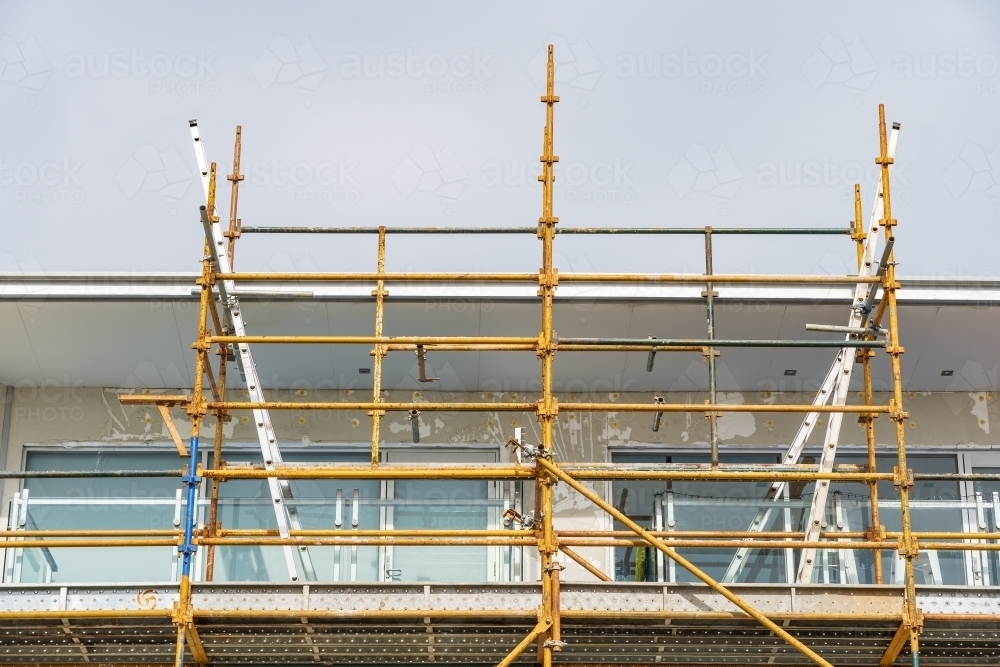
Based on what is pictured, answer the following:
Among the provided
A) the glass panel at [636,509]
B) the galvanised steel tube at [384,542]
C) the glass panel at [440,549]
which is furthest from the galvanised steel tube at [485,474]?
the glass panel at [636,509]

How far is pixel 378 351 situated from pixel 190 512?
8.85ft

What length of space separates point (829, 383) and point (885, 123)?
2558 mm

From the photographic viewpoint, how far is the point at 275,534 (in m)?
14.4

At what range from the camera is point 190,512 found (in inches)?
514

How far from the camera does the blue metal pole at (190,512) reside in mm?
12984

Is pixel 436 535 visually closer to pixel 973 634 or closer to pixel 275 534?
pixel 275 534

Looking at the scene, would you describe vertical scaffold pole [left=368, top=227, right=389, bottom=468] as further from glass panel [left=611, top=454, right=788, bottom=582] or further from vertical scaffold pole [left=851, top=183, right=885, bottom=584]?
vertical scaffold pole [left=851, top=183, right=885, bottom=584]

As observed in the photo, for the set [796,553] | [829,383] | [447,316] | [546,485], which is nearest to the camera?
[546,485]

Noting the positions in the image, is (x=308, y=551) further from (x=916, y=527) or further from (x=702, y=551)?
(x=916, y=527)

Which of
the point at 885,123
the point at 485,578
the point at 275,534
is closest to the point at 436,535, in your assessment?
the point at 485,578

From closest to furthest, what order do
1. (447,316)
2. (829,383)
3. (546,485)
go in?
1. (546,485)
2. (829,383)
3. (447,316)

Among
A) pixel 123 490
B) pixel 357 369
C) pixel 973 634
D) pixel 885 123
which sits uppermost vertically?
pixel 885 123

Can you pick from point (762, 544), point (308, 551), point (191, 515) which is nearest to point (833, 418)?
point (762, 544)

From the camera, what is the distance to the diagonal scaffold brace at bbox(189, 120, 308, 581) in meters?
14.0
